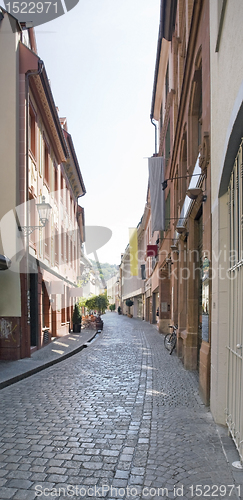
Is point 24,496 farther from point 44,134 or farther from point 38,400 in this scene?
point 44,134

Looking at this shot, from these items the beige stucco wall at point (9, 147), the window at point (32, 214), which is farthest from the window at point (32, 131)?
the beige stucco wall at point (9, 147)

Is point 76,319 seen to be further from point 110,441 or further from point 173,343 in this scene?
point 110,441

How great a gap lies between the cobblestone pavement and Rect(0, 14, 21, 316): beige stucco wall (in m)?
3.65

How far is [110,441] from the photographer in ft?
17.2

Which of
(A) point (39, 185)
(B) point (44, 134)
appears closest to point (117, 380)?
(A) point (39, 185)

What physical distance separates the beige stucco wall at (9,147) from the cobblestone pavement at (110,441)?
3645 mm

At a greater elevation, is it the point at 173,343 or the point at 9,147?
the point at 9,147

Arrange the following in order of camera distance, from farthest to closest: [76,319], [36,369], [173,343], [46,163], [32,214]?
[76,319] → [46,163] → [32,214] → [173,343] → [36,369]

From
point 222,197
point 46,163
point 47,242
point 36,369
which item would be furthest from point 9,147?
point 222,197

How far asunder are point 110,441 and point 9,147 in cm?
987

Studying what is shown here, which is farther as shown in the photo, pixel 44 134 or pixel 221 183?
pixel 44 134

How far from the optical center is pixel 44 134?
57.2 feet

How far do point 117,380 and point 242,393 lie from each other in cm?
544

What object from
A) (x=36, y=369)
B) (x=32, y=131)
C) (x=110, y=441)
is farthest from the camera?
(x=32, y=131)
